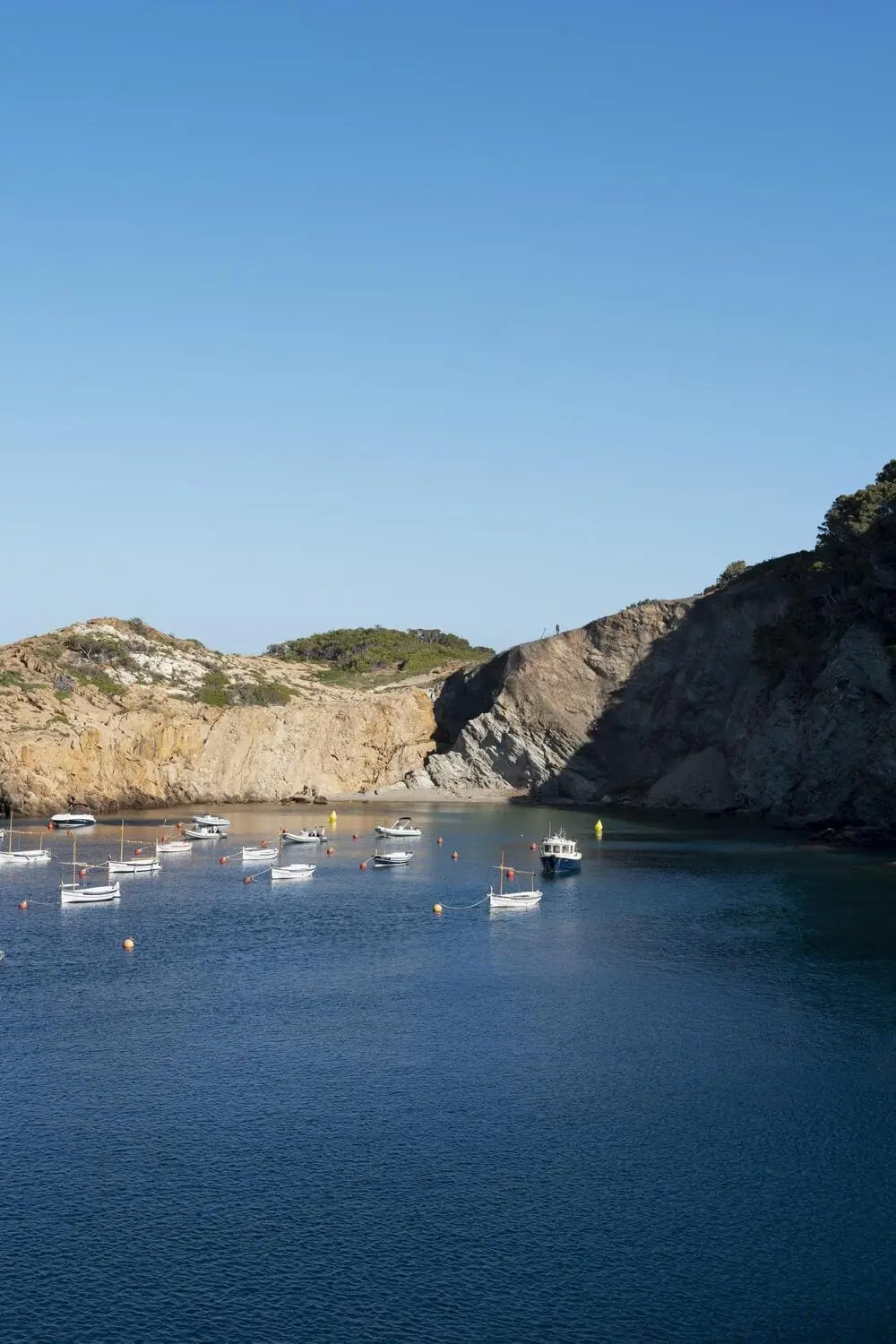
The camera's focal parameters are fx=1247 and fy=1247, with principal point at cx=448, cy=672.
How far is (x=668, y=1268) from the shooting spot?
32.3 meters

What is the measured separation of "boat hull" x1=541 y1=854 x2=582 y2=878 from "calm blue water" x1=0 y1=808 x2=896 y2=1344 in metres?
18.0

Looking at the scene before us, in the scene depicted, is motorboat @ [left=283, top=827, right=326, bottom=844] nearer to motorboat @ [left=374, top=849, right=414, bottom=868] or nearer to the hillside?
motorboat @ [left=374, top=849, right=414, bottom=868]

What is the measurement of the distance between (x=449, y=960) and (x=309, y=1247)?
32.7 metres

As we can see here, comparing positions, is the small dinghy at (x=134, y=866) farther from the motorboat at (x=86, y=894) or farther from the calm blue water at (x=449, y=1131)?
the calm blue water at (x=449, y=1131)

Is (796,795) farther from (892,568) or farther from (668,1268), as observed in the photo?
(668,1268)

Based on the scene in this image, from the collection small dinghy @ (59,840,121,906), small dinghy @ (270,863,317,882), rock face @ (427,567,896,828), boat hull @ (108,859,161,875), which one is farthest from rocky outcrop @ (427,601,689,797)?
small dinghy @ (59,840,121,906)

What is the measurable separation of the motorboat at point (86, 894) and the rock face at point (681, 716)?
64.6 m

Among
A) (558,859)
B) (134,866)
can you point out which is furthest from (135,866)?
(558,859)

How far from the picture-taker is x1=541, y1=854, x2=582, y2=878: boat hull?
308 ft

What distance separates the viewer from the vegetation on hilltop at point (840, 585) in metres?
110

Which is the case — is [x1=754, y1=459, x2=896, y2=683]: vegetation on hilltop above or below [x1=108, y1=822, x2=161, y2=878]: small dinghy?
above

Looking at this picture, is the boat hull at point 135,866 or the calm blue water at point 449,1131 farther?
the boat hull at point 135,866

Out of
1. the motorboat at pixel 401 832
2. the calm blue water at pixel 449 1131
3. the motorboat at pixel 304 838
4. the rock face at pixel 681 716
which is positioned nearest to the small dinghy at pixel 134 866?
the calm blue water at pixel 449 1131

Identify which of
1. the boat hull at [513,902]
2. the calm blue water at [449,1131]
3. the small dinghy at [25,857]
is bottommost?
the calm blue water at [449,1131]
